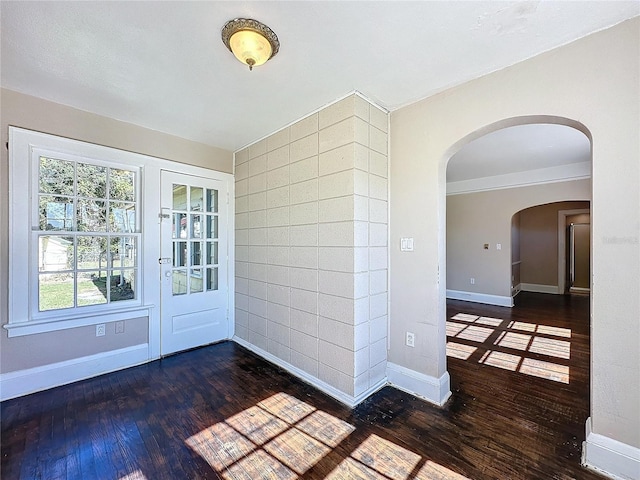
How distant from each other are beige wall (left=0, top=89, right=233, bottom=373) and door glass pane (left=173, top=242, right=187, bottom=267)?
0.69m

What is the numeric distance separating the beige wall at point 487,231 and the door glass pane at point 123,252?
6.06 m

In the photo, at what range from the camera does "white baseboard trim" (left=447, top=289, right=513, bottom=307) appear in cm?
557

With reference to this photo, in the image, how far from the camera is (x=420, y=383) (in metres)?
2.33

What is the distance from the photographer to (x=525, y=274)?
745 cm

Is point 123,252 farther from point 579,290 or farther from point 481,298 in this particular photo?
point 579,290

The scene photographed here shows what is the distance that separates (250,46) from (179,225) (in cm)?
230

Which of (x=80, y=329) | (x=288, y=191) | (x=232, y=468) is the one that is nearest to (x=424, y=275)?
(x=288, y=191)

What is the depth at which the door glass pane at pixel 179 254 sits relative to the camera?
10.7ft

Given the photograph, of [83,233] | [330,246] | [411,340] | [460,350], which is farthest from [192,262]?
[460,350]

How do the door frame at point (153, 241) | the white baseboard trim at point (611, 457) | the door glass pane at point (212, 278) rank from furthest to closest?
the door glass pane at point (212, 278)
the door frame at point (153, 241)
the white baseboard trim at point (611, 457)

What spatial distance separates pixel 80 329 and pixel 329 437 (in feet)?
8.27

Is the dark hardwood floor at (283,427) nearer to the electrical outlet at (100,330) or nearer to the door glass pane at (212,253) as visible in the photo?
the electrical outlet at (100,330)

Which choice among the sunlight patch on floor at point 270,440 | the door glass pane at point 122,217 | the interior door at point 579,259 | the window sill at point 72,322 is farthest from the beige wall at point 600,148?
the interior door at point 579,259

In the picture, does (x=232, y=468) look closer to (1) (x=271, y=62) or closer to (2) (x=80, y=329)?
(2) (x=80, y=329)
